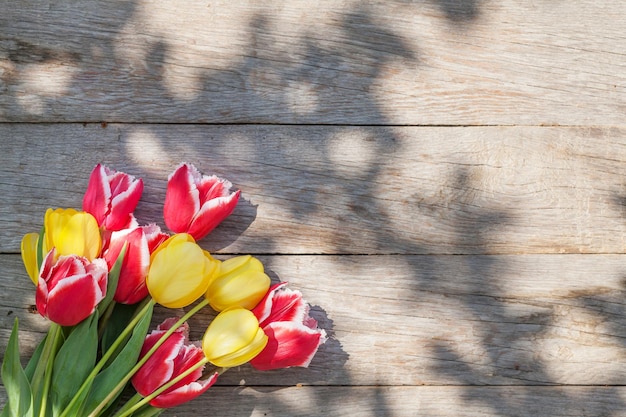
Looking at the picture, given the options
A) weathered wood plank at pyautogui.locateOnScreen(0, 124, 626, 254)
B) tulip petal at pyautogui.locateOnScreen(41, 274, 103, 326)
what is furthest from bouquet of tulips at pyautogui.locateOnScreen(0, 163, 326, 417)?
weathered wood plank at pyautogui.locateOnScreen(0, 124, 626, 254)

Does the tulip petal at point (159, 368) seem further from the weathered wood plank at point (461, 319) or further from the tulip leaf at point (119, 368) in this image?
the weathered wood plank at point (461, 319)

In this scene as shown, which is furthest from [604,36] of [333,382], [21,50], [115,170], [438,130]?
[21,50]

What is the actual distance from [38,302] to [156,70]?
473 mm

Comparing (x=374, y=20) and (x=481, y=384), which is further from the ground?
(x=374, y=20)

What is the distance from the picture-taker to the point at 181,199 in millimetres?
1146

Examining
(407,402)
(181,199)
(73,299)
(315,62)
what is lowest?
(407,402)

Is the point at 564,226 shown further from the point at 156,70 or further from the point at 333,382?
the point at 156,70

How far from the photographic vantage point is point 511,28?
132cm

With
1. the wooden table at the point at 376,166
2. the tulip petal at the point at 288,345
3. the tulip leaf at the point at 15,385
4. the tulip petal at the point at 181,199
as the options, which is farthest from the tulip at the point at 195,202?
the tulip leaf at the point at 15,385

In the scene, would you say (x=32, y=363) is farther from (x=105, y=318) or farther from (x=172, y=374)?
(x=172, y=374)

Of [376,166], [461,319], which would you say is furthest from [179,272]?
[461,319]

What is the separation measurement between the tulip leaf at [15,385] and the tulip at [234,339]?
277 mm

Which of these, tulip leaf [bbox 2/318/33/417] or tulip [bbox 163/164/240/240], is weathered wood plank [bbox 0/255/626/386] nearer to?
tulip [bbox 163/164/240/240]

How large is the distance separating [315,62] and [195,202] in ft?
1.19
